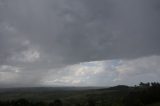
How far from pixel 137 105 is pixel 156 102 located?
2020cm

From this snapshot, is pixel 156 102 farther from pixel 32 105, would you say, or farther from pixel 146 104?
pixel 32 105

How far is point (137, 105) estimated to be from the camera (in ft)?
591

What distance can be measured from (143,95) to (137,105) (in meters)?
17.2

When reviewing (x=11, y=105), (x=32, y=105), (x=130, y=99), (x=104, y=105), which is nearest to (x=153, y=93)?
(x=130, y=99)

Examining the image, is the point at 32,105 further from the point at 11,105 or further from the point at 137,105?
the point at 137,105

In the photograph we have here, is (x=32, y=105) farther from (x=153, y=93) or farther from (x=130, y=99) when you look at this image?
(x=153, y=93)

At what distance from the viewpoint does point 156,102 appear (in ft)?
634

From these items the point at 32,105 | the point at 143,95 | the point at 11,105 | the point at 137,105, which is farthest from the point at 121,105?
the point at 11,105

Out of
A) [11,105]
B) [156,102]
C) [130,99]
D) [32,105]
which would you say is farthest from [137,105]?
[11,105]

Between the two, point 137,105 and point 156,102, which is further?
point 156,102

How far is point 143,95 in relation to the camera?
195m

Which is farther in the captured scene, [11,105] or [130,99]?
[11,105]

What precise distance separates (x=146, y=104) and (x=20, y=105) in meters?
86.1

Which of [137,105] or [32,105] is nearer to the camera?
[137,105]
